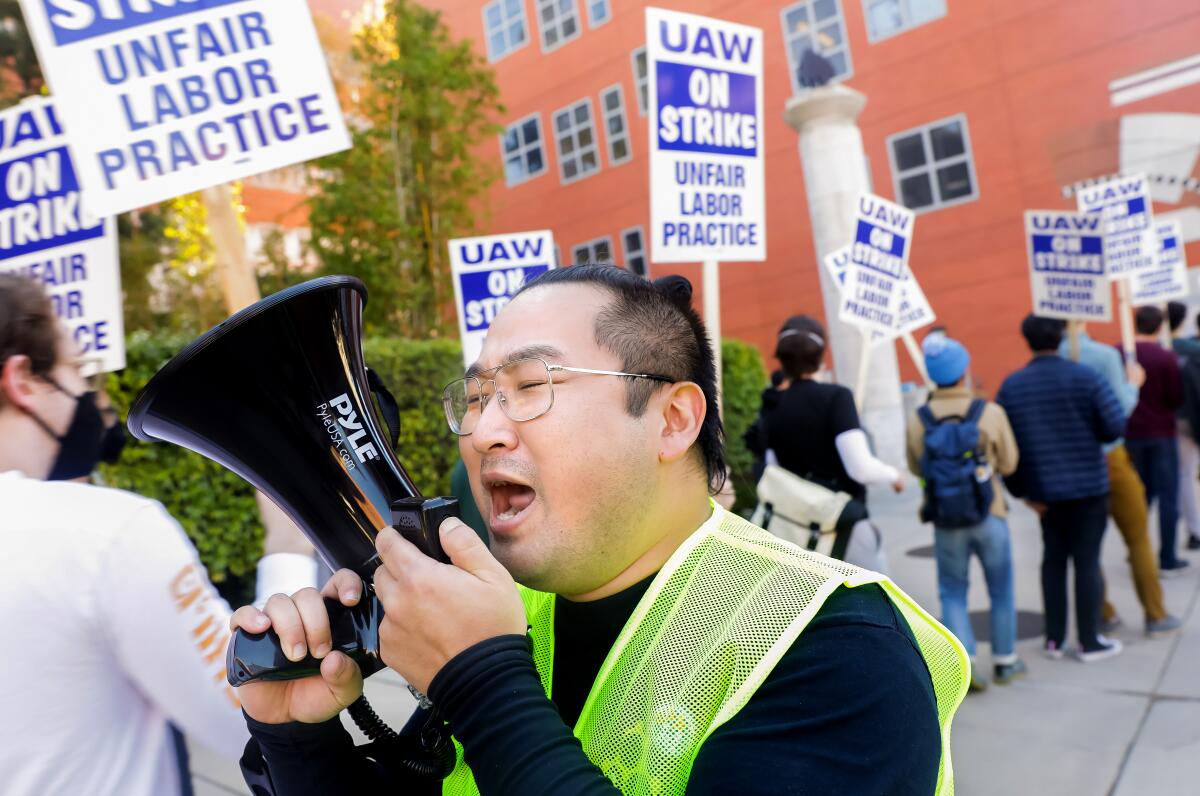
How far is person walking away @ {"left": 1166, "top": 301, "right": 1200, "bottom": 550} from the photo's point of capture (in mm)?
6262

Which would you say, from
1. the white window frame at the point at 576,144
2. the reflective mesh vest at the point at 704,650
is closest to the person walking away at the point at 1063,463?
the reflective mesh vest at the point at 704,650

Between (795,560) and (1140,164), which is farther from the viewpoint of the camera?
(1140,164)

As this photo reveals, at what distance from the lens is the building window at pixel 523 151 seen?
20078mm

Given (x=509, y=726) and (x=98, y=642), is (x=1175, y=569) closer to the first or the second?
(x=509, y=726)

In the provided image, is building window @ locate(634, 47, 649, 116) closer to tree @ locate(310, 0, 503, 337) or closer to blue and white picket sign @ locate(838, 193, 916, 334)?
tree @ locate(310, 0, 503, 337)

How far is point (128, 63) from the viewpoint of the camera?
2.68 m

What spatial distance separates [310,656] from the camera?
3.76 ft

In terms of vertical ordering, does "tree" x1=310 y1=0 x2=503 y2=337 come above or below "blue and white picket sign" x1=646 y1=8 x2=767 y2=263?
above

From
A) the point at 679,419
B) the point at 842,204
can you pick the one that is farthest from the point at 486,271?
the point at 842,204

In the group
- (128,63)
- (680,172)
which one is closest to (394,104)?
(680,172)

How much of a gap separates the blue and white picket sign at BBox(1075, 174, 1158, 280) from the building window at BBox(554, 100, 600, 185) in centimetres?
1233

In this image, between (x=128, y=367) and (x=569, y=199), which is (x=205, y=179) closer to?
(x=128, y=367)

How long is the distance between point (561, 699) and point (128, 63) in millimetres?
2448

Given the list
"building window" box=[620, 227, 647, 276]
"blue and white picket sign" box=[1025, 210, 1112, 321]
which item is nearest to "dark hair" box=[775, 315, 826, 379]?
"blue and white picket sign" box=[1025, 210, 1112, 321]
